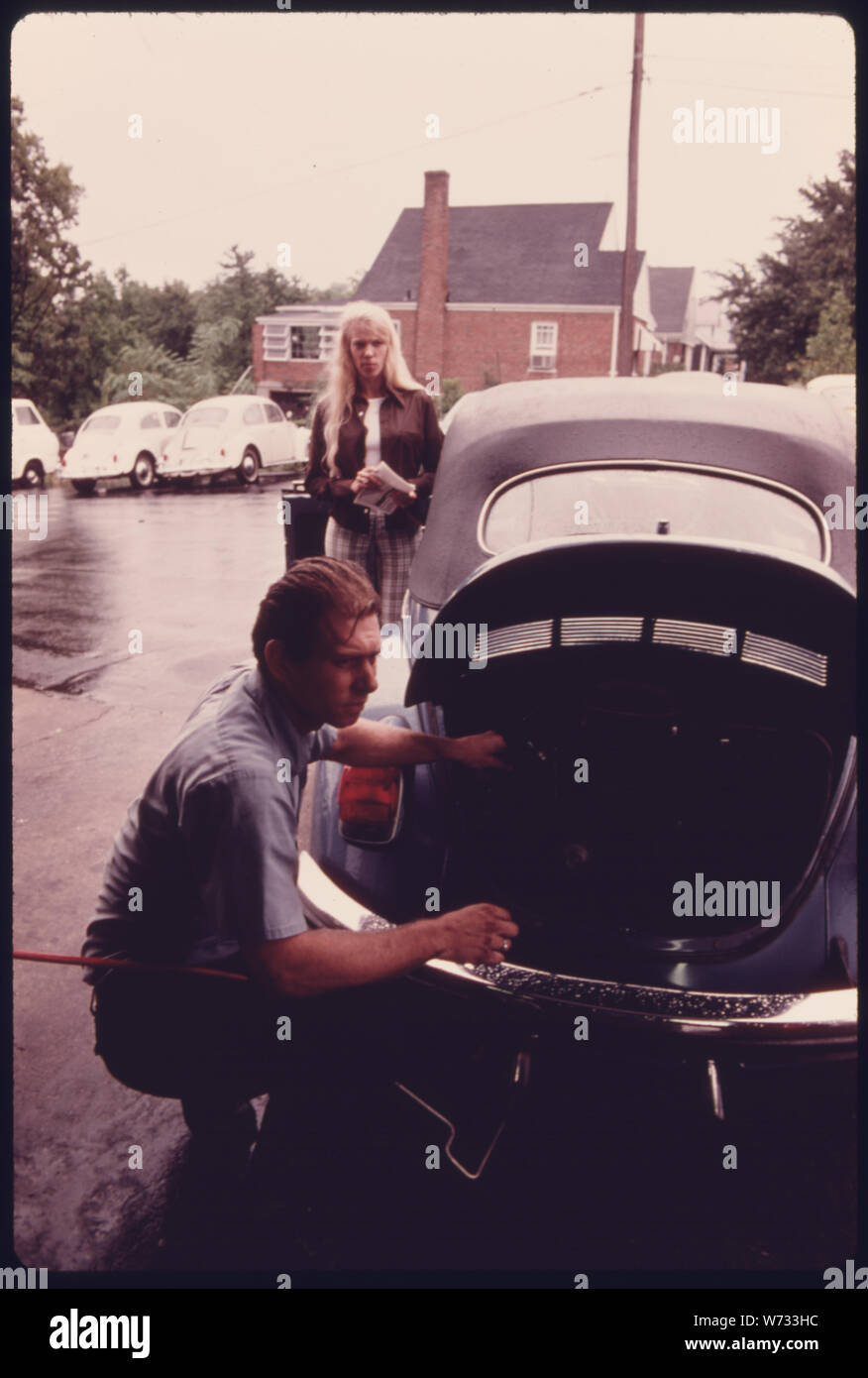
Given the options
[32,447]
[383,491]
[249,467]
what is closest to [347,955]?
[383,491]

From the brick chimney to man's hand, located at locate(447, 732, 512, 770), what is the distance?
110ft

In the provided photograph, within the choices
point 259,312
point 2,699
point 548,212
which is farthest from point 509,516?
point 548,212

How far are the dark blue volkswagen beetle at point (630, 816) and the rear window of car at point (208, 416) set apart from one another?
1948cm

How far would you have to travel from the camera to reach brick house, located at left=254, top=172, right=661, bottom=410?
33656 mm

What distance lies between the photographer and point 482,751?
7.92 ft

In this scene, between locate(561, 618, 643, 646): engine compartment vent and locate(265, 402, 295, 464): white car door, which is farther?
locate(265, 402, 295, 464): white car door

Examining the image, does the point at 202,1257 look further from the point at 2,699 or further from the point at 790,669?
the point at 790,669

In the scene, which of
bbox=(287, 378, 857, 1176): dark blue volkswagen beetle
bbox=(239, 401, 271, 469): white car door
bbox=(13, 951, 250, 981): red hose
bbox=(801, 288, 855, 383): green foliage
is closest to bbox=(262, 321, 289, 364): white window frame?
bbox=(239, 401, 271, 469): white car door

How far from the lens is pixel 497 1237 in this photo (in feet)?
7.67

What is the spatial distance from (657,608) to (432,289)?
116 ft

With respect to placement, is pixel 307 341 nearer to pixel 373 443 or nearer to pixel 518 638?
pixel 373 443

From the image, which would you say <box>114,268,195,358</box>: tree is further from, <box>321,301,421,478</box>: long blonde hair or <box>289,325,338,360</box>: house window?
<box>321,301,421,478</box>: long blonde hair

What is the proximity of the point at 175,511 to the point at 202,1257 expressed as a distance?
15.8 m
